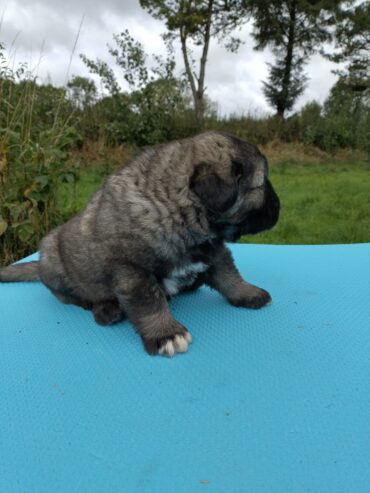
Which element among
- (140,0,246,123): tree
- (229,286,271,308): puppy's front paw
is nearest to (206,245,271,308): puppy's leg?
(229,286,271,308): puppy's front paw

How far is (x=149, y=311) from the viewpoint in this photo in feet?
7.13

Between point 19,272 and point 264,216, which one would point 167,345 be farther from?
point 19,272

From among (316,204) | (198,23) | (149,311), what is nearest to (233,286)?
(149,311)

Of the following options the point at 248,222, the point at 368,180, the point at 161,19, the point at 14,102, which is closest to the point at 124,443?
the point at 248,222

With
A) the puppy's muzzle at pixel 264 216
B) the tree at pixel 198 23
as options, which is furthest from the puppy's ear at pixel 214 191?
the tree at pixel 198 23

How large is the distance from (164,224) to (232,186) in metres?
0.40

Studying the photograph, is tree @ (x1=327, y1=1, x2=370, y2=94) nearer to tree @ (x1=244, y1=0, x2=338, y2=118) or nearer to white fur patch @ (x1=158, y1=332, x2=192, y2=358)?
tree @ (x1=244, y1=0, x2=338, y2=118)

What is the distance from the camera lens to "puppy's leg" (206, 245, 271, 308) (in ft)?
8.66

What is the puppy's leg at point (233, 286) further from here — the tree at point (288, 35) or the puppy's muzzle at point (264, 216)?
the tree at point (288, 35)

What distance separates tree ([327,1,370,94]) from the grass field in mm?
8025

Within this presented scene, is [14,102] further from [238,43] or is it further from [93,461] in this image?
[238,43]

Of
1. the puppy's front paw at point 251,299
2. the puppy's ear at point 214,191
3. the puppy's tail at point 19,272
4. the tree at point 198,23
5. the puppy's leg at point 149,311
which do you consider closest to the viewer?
the puppy's ear at point 214,191

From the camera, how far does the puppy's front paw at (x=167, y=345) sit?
209 centimetres

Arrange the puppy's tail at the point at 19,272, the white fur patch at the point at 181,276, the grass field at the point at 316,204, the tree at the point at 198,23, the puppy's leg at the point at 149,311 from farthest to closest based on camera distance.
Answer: the tree at the point at 198,23, the grass field at the point at 316,204, the puppy's tail at the point at 19,272, the white fur patch at the point at 181,276, the puppy's leg at the point at 149,311
